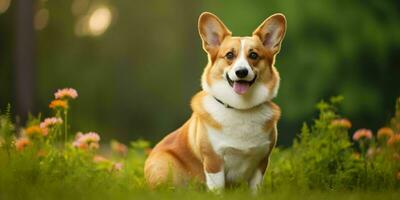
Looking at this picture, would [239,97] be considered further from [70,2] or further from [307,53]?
[70,2]

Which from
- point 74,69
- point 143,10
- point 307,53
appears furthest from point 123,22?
point 307,53

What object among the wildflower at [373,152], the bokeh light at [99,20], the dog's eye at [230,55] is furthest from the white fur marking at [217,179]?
the bokeh light at [99,20]

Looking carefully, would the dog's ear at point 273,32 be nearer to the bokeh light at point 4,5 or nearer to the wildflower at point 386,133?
the wildflower at point 386,133

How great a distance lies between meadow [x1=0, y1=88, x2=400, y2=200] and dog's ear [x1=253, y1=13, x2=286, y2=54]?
996mm

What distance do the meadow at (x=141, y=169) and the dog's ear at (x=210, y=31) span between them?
993mm

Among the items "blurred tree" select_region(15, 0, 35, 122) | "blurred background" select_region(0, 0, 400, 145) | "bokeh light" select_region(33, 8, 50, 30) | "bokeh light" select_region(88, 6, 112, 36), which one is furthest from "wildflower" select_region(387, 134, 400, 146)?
"bokeh light" select_region(33, 8, 50, 30)

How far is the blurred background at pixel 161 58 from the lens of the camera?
10.6 metres

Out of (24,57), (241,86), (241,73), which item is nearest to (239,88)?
(241,86)

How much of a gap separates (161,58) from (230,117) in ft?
28.2

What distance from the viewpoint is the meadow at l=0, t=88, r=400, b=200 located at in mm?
4281

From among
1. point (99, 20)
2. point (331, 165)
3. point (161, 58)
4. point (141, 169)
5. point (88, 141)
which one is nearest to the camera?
point (88, 141)

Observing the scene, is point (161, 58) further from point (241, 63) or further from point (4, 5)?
point (241, 63)

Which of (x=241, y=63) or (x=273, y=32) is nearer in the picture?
(x=241, y=63)

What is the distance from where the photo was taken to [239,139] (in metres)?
4.62
